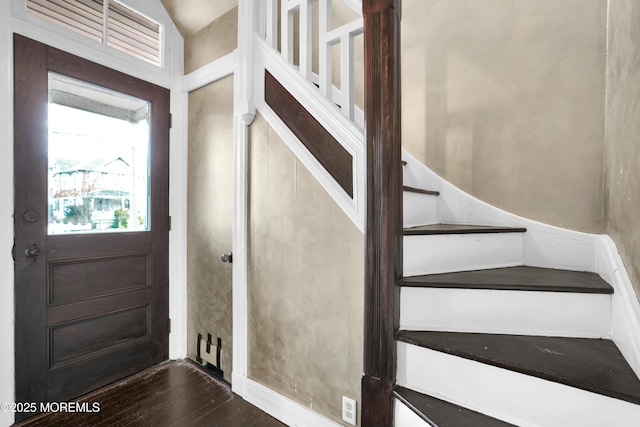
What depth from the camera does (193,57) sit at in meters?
2.35

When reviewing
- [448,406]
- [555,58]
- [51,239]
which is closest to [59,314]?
[51,239]

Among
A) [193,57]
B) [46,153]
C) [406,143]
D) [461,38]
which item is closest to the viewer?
[46,153]

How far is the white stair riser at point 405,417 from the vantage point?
1044 mm

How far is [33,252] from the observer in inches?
67.2

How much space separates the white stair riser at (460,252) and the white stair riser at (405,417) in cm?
50

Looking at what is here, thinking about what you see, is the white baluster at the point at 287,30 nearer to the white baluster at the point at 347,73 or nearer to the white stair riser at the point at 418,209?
the white baluster at the point at 347,73

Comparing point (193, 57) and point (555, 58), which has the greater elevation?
point (193, 57)

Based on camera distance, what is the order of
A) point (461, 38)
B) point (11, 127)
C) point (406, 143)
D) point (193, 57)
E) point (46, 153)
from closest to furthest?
point (11, 127)
point (46, 153)
point (461, 38)
point (406, 143)
point (193, 57)

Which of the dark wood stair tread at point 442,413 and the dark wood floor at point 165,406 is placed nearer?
the dark wood stair tread at point 442,413

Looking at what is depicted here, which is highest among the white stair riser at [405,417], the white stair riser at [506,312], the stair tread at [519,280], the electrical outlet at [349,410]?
the stair tread at [519,280]

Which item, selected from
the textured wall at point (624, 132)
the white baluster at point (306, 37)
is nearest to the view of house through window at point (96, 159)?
the white baluster at point (306, 37)

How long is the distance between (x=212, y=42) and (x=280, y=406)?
248 centimetres

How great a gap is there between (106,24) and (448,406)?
2.86m

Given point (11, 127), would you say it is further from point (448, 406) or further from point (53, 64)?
point (448, 406)
